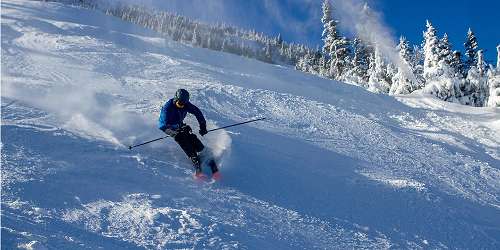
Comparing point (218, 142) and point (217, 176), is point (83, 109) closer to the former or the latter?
point (218, 142)

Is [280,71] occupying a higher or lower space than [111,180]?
higher

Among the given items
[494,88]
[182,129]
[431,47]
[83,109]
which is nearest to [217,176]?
[182,129]

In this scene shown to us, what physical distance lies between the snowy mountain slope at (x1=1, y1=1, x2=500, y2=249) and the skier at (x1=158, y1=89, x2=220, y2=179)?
1.01 feet

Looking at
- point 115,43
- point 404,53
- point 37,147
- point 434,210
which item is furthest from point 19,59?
point 404,53

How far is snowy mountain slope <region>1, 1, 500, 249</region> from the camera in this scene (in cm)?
738

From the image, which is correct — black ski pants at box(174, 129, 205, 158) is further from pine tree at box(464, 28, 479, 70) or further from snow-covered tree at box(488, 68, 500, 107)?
pine tree at box(464, 28, 479, 70)

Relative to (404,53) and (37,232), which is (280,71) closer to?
(37,232)

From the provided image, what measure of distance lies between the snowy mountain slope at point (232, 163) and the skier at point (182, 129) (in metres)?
0.31

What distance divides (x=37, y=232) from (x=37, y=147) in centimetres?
322

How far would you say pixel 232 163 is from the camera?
10320mm

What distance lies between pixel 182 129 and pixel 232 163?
3.77 feet

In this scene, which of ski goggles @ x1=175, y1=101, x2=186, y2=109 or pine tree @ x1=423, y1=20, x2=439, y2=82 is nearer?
ski goggles @ x1=175, y1=101, x2=186, y2=109

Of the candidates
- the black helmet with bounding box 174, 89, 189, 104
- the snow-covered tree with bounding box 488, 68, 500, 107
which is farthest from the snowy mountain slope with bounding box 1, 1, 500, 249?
the snow-covered tree with bounding box 488, 68, 500, 107

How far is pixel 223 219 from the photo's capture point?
778 centimetres
